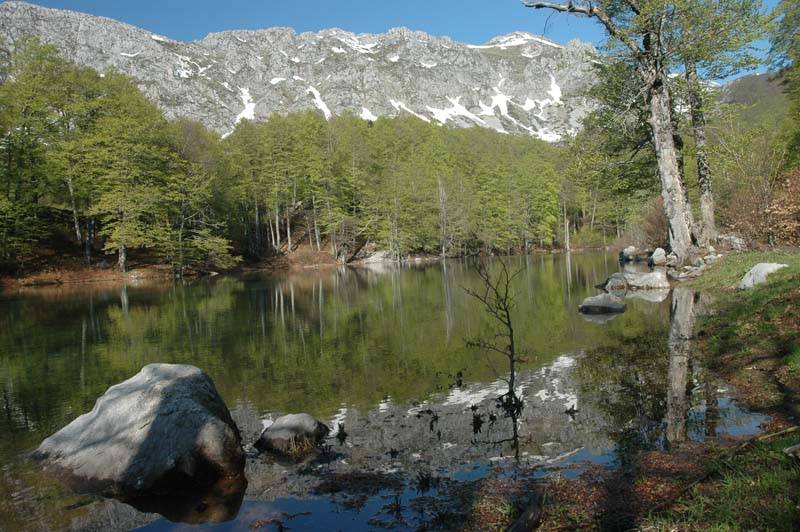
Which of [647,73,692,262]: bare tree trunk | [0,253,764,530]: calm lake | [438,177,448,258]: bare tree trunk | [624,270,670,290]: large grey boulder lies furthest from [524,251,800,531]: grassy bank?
[438,177,448,258]: bare tree trunk

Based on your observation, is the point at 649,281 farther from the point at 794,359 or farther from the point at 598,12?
the point at 794,359

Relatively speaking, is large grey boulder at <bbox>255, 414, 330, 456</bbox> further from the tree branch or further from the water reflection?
the tree branch

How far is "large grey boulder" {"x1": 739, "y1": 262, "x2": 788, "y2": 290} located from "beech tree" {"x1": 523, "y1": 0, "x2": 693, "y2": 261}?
7764 mm

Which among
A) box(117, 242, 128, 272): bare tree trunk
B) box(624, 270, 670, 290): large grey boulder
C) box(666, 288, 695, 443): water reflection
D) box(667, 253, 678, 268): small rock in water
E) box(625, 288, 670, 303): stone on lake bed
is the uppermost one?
box(117, 242, 128, 272): bare tree trunk

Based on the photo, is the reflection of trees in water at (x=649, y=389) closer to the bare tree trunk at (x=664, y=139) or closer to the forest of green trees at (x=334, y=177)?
the forest of green trees at (x=334, y=177)

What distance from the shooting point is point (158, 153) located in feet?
152

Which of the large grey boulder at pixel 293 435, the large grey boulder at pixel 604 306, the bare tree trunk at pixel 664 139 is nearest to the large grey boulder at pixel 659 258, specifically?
the bare tree trunk at pixel 664 139

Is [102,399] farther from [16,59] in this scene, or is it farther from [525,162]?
[525,162]

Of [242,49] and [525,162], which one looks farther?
[242,49]

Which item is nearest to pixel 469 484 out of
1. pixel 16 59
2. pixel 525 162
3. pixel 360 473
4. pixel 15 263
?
pixel 360 473

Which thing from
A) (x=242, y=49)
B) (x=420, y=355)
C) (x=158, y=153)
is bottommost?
(x=420, y=355)

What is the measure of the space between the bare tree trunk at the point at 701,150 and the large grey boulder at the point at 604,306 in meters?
9.68

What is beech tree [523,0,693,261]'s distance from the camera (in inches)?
779

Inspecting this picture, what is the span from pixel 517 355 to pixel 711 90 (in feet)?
60.7
